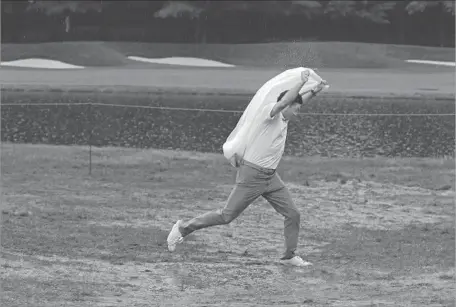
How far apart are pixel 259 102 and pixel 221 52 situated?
3835cm

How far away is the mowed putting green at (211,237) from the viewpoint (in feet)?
26.6

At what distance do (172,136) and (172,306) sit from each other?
46.6 feet

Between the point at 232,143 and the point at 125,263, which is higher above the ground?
the point at 232,143

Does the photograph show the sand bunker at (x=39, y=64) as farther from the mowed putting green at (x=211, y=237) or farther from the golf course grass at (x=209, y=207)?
the mowed putting green at (x=211, y=237)

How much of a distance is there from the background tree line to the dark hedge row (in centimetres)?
2073

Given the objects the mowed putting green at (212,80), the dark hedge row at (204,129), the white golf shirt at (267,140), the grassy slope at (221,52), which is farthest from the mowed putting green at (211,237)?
the grassy slope at (221,52)

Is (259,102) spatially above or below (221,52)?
above

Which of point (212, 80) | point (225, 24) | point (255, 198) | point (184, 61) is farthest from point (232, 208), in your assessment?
point (225, 24)

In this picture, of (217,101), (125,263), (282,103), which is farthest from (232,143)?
(217,101)

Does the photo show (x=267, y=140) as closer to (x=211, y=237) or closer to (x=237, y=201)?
(x=237, y=201)

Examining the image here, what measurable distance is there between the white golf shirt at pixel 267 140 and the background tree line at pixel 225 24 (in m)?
39.7

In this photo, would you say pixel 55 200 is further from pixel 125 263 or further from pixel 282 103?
pixel 282 103

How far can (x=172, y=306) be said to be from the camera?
25.0 feet

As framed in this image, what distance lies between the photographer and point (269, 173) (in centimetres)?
906
